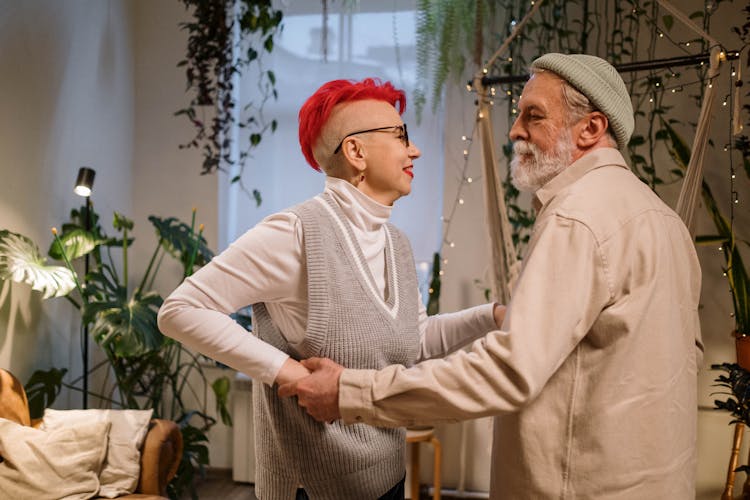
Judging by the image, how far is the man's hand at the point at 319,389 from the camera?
4.20 ft

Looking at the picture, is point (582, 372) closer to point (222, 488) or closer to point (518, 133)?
point (518, 133)

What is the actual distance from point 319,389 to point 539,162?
0.63m

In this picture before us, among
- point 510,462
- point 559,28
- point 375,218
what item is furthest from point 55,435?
point 559,28

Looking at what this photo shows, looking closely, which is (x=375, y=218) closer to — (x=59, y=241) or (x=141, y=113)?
(x=59, y=241)

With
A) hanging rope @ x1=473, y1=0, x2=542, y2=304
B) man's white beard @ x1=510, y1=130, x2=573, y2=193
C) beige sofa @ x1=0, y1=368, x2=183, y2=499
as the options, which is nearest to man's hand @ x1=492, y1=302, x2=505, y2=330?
man's white beard @ x1=510, y1=130, x2=573, y2=193

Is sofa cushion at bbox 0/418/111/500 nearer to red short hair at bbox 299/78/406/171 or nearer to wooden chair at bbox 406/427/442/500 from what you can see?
wooden chair at bbox 406/427/442/500

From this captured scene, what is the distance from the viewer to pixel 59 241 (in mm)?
2926

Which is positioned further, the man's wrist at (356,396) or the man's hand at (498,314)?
the man's hand at (498,314)

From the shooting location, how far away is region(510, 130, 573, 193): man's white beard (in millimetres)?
1380

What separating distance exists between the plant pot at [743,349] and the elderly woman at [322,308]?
6.05 ft

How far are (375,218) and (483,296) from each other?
2170 millimetres

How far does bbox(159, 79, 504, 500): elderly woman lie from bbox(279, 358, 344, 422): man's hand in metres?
0.03

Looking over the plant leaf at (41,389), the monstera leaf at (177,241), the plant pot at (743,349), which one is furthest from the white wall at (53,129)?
the plant pot at (743,349)

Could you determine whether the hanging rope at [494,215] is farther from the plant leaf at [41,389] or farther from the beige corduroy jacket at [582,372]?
the plant leaf at [41,389]
